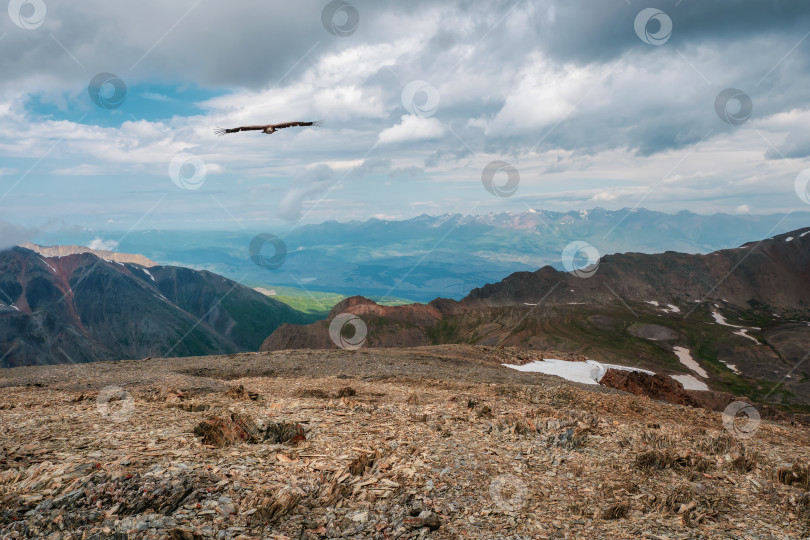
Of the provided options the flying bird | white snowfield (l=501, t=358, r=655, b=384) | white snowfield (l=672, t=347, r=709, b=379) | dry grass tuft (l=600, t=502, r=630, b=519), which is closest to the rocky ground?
dry grass tuft (l=600, t=502, r=630, b=519)

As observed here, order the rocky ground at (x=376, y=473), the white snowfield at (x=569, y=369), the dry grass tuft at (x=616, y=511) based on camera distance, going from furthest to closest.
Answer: the white snowfield at (x=569, y=369) < the dry grass tuft at (x=616, y=511) < the rocky ground at (x=376, y=473)

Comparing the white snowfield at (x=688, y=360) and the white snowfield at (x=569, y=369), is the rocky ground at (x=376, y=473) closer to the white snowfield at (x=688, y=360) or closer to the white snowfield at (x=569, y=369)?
the white snowfield at (x=569, y=369)

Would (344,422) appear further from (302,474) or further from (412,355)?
(412,355)

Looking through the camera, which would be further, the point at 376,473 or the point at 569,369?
the point at 569,369

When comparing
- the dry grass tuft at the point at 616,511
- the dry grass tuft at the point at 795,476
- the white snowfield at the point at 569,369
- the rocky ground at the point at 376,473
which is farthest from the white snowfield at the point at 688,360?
the dry grass tuft at the point at 616,511

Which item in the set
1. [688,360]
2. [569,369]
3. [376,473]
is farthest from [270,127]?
[688,360]

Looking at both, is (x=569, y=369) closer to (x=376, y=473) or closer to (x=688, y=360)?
(x=376, y=473)
